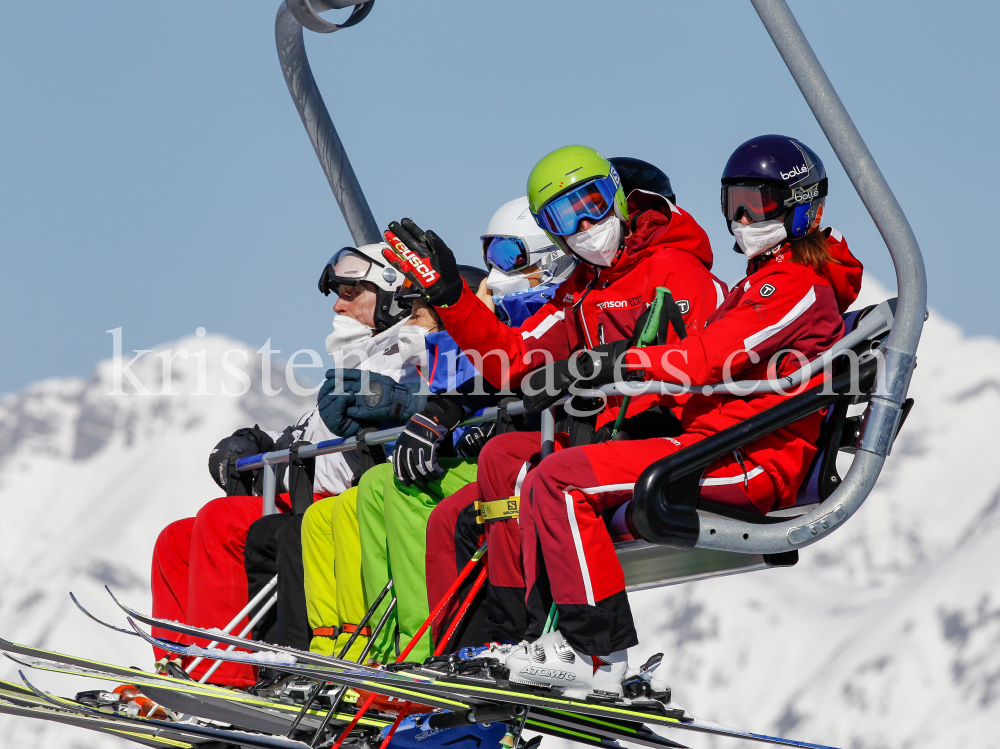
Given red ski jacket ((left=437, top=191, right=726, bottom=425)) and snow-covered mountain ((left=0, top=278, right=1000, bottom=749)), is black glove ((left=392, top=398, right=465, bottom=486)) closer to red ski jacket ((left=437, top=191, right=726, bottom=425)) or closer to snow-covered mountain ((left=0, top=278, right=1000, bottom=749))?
red ski jacket ((left=437, top=191, right=726, bottom=425))

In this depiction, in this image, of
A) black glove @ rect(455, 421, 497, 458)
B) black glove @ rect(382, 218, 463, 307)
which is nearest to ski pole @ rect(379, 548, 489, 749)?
black glove @ rect(455, 421, 497, 458)

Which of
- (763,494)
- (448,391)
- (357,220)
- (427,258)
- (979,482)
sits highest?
(357,220)

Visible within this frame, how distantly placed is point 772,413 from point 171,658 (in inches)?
126

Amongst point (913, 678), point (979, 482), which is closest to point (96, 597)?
point (913, 678)

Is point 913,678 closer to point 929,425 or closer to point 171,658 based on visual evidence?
point 929,425

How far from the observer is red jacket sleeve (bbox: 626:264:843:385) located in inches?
176

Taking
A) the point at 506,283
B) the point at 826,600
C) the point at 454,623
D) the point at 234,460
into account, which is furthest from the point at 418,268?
the point at 826,600

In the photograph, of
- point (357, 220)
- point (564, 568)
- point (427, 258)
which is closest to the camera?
point (564, 568)

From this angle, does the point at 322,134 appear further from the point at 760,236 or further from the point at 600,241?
the point at 760,236

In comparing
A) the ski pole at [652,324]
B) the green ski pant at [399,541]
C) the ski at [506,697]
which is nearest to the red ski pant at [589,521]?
the ski at [506,697]

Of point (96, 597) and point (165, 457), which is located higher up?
point (165, 457)

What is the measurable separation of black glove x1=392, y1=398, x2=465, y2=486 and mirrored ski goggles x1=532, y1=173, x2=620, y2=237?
0.95m

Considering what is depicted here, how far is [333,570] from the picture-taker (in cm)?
602

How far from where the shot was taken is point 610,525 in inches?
181
